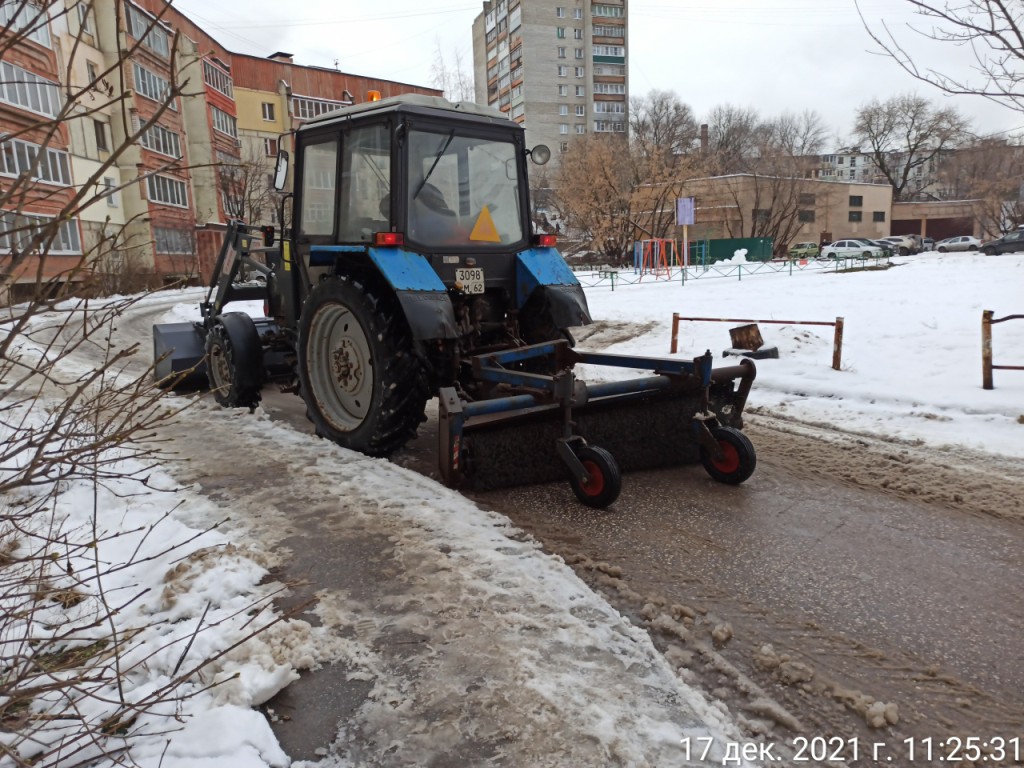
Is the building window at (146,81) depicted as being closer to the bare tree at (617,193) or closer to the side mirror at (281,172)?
the bare tree at (617,193)

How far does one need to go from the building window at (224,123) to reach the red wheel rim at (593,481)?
145ft

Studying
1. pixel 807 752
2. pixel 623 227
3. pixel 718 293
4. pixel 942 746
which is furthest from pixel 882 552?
pixel 623 227

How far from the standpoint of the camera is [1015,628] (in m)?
3.08

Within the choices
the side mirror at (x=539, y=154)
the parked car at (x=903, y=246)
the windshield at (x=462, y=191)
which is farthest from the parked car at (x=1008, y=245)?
the windshield at (x=462, y=191)

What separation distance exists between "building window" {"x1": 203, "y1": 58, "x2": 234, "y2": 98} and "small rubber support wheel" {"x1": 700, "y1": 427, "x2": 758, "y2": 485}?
1697 inches

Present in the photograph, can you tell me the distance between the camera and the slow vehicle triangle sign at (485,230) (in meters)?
5.75

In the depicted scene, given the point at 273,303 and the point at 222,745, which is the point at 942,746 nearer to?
the point at 222,745

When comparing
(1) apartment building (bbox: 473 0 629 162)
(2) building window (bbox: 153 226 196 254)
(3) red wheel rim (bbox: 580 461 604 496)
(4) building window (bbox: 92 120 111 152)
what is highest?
(1) apartment building (bbox: 473 0 629 162)

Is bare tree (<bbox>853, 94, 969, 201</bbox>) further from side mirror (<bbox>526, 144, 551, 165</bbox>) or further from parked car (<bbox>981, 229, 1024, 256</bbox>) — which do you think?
side mirror (<bbox>526, 144, 551, 165</bbox>)

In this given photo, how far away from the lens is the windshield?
5398 millimetres

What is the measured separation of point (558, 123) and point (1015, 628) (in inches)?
3372

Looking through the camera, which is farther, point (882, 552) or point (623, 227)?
point (623, 227)

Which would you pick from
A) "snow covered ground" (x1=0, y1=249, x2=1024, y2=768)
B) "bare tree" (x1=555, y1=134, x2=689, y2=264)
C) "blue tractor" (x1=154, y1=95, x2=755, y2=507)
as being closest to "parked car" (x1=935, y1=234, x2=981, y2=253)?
"bare tree" (x1=555, y1=134, x2=689, y2=264)

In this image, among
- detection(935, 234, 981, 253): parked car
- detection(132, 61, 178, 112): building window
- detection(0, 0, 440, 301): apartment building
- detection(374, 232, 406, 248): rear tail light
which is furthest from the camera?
detection(935, 234, 981, 253): parked car
